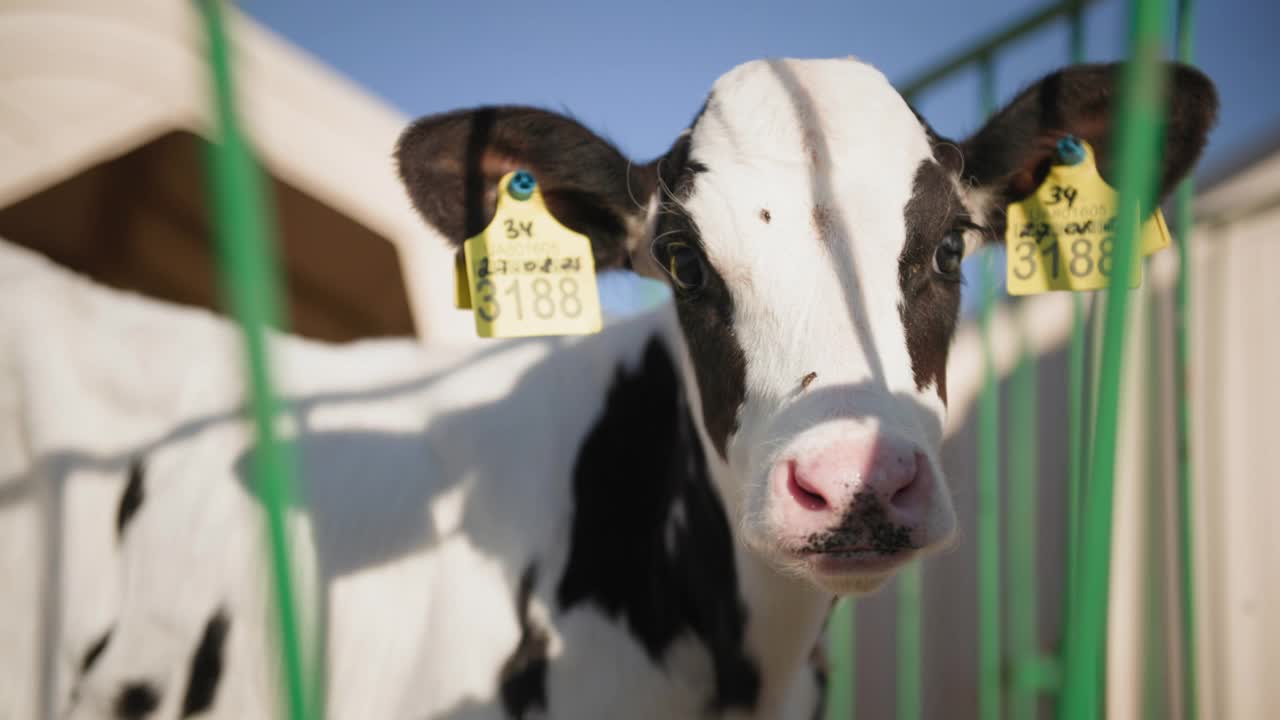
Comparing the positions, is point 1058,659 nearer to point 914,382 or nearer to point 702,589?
point 702,589

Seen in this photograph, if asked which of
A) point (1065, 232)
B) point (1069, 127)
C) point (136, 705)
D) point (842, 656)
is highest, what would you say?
point (1069, 127)

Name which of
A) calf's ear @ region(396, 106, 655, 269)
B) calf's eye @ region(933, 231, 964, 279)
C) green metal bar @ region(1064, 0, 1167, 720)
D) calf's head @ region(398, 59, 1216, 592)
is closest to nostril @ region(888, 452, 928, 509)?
calf's head @ region(398, 59, 1216, 592)

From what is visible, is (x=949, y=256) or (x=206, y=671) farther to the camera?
(x=206, y=671)

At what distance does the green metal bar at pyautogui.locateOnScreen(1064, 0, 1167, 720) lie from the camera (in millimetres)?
742

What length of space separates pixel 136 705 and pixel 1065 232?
6.64 ft

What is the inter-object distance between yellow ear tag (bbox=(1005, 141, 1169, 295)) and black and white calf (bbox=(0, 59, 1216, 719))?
2.9 inches

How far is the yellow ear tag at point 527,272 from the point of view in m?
1.61

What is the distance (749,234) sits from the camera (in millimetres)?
1422

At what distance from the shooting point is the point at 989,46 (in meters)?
2.45

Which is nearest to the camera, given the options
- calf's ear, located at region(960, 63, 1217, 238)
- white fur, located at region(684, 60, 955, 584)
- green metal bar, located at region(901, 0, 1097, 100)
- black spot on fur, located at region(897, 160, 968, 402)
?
white fur, located at region(684, 60, 955, 584)

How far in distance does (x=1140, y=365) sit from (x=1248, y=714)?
104 centimetres

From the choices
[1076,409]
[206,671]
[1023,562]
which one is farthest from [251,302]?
[1023,562]

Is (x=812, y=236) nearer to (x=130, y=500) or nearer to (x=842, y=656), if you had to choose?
(x=130, y=500)

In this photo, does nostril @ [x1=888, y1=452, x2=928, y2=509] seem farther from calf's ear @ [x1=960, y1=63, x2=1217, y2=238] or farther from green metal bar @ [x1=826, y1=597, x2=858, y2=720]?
green metal bar @ [x1=826, y1=597, x2=858, y2=720]
